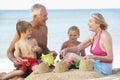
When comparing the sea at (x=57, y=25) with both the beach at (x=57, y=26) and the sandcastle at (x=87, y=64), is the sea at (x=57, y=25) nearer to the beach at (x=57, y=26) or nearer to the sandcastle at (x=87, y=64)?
the beach at (x=57, y=26)

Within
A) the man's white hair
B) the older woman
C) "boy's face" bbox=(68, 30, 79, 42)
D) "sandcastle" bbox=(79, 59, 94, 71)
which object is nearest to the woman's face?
the older woman

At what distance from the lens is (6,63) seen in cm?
261

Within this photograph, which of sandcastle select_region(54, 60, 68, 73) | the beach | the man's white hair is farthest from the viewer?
the beach

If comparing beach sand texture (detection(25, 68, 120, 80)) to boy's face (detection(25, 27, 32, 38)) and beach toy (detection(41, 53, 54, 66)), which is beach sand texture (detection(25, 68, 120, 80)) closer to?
beach toy (detection(41, 53, 54, 66))

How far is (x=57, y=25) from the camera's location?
2.88 m

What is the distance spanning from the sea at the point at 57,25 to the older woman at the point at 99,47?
12 cm

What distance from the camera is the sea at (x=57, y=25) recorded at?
8.57ft

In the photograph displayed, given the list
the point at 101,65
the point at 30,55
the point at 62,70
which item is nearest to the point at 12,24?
the point at 30,55

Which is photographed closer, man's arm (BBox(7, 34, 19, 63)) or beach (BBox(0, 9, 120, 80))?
man's arm (BBox(7, 34, 19, 63))

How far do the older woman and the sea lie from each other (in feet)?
0.40

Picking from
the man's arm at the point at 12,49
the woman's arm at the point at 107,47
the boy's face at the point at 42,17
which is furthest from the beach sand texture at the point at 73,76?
the boy's face at the point at 42,17

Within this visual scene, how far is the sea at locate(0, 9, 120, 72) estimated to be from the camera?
2.61 meters

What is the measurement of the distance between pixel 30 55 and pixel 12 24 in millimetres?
396
